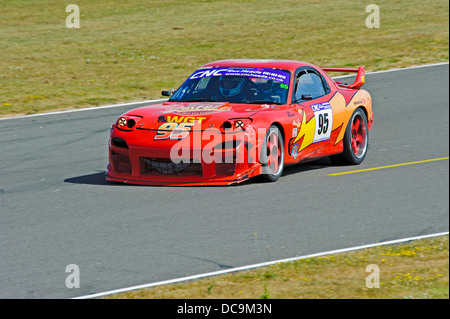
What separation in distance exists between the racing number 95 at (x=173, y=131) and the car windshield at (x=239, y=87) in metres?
1.08

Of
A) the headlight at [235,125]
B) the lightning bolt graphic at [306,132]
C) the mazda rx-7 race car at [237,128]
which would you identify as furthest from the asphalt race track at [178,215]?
the headlight at [235,125]

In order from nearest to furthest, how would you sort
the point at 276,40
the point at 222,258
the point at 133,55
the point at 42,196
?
the point at 222,258 < the point at 42,196 < the point at 133,55 < the point at 276,40

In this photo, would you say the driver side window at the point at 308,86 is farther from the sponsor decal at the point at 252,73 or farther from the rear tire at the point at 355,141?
the rear tire at the point at 355,141

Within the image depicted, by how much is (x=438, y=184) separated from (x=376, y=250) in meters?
2.63

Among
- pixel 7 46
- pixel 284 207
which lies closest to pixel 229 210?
pixel 284 207

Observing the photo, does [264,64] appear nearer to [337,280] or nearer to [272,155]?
[272,155]

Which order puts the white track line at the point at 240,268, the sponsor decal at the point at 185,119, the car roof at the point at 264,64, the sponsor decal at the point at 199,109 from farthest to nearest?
the car roof at the point at 264,64 < the sponsor decal at the point at 199,109 < the sponsor decal at the point at 185,119 < the white track line at the point at 240,268

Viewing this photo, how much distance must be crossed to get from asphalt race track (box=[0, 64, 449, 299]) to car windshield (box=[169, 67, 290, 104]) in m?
0.96

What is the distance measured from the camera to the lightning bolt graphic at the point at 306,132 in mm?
9500

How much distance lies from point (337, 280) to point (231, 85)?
4.30m

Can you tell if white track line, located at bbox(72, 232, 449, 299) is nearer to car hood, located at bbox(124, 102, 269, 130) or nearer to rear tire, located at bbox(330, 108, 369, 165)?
car hood, located at bbox(124, 102, 269, 130)

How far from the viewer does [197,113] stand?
903 centimetres

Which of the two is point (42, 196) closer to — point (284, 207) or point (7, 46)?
point (284, 207)
